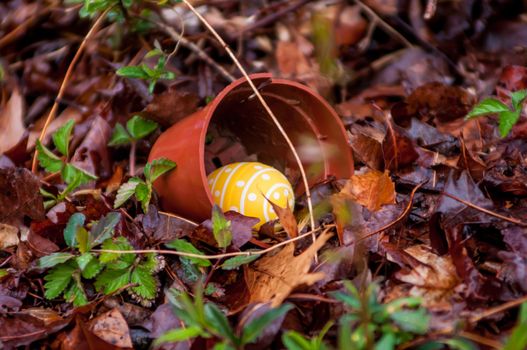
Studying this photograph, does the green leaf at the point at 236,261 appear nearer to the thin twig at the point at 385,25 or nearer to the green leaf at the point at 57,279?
the green leaf at the point at 57,279

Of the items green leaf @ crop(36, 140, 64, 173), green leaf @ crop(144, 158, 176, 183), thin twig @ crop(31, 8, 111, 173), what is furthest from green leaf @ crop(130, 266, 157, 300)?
thin twig @ crop(31, 8, 111, 173)

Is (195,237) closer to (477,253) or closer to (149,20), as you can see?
(477,253)

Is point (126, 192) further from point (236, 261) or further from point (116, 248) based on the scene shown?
point (236, 261)

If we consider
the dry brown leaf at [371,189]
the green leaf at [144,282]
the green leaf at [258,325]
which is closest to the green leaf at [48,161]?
the green leaf at [144,282]

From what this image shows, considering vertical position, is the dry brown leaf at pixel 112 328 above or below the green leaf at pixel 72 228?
below

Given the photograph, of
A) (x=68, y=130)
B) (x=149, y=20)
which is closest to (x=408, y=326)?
(x=68, y=130)

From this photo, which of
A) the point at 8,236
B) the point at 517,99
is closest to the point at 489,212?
the point at 517,99

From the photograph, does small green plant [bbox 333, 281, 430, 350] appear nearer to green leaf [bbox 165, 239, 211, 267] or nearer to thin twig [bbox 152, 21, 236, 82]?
green leaf [bbox 165, 239, 211, 267]

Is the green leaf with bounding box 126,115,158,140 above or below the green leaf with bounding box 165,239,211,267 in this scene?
above
